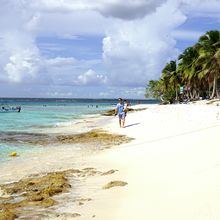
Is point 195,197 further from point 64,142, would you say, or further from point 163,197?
point 64,142

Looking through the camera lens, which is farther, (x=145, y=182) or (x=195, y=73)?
(x=195, y=73)

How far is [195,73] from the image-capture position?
62562mm

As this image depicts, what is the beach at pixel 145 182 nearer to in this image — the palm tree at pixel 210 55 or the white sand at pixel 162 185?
the white sand at pixel 162 185

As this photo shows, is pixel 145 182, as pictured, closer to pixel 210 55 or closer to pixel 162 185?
pixel 162 185

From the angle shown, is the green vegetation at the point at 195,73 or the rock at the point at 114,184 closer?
the rock at the point at 114,184

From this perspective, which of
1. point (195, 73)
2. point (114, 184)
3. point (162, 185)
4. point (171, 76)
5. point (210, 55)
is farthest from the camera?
point (171, 76)

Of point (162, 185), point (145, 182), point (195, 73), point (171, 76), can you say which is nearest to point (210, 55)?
point (195, 73)

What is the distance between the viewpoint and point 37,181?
1059 centimetres

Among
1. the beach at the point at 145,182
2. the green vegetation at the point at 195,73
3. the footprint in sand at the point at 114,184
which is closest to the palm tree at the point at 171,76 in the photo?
the green vegetation at the point at 195,73

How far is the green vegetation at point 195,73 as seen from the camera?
55469 millimetres

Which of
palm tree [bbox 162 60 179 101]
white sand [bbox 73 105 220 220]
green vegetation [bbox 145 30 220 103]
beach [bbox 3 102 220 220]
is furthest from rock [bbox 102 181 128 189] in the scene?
palm tree [bbox 162 60 179 101]

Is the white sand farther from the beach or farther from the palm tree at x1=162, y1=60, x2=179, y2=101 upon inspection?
the palm tree at x1=162, y1=60, x2=179, y2=101

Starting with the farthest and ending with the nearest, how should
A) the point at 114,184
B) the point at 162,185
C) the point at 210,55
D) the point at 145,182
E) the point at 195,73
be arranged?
the point at 195,73
the point at 210,55
the point at 114,184
the point at 145,182
the point at 162,185

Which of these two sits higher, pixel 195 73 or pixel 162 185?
pixel 195 73
